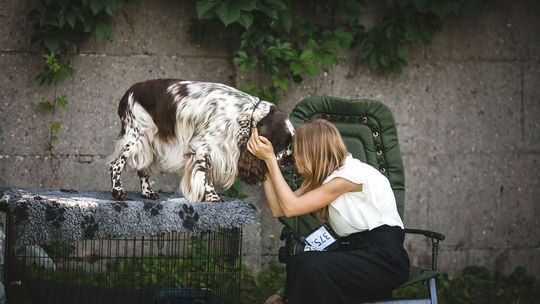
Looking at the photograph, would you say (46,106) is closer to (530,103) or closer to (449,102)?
(449,102)

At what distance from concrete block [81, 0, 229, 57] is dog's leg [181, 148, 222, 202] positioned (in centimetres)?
160

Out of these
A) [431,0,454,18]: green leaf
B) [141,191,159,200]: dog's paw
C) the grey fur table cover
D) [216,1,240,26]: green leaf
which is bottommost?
the grey fur table cover

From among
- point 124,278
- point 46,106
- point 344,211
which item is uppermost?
point 46,106

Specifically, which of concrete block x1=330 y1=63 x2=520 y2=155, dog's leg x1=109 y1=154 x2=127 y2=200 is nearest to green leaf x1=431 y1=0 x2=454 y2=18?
concrete block x1=330 y1=63 x2=520 y2=155

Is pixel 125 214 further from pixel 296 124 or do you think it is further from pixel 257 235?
pixel 257 235

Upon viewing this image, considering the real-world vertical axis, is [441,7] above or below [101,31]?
above

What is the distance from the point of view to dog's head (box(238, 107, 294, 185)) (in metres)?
3.31

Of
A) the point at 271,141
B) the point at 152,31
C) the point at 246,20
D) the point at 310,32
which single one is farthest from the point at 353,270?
the point at 152,31

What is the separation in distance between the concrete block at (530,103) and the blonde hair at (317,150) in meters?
2.15

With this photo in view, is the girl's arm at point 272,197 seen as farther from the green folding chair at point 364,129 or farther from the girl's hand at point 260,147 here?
the green folding chair at point 364,129

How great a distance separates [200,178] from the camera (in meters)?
3.28

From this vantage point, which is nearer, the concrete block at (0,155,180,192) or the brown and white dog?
the brown and white dog

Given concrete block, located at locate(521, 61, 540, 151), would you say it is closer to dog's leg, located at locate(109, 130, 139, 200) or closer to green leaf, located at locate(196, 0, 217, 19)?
green leaf, located at locate(196, 0, 217, 19)

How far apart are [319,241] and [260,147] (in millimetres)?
486
